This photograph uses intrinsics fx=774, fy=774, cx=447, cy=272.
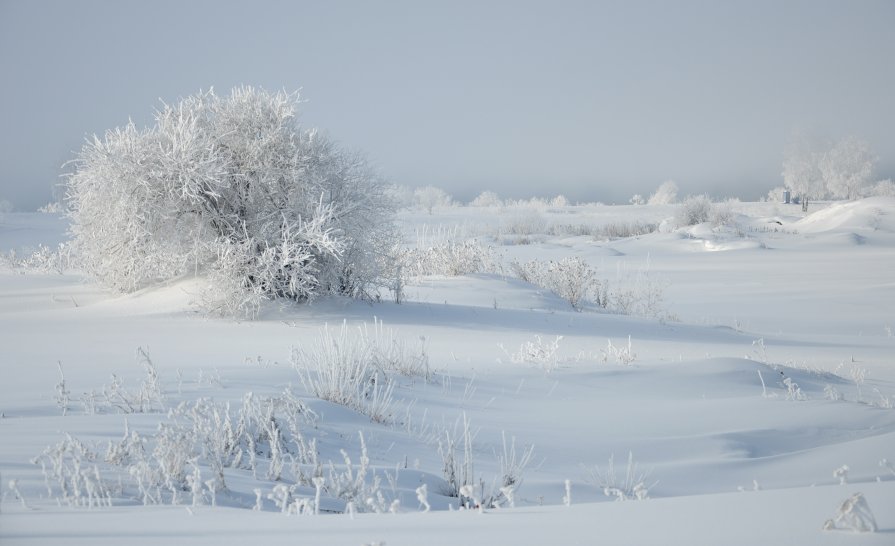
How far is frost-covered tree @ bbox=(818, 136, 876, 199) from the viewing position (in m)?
73.8

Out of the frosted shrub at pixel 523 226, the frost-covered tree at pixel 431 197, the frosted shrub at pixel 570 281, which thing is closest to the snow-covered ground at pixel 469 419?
the frosted shrub at pixel 570 281

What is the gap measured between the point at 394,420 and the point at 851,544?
13.4 ft

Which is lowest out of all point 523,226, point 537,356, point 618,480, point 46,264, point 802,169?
point 618,480

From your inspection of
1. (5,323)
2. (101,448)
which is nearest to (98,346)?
(5,323)

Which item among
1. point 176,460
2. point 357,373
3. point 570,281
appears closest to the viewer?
point 176,460

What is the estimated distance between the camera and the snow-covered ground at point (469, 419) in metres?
2.73

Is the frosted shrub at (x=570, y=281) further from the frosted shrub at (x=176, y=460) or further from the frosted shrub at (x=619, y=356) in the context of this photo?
the frosted shrub at (x=176, y=460)

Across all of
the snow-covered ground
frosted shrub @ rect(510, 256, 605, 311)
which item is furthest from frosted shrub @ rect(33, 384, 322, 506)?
frosted shrub @ rect(510, 256, 605, 311)

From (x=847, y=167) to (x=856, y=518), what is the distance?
8143 cm

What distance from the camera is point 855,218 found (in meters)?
40.7

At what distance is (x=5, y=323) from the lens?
11055 millimetres

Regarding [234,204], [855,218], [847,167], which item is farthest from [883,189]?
[234,204]

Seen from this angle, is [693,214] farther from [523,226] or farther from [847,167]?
[847,167]

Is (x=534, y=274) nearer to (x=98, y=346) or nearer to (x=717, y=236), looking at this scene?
(x=98, y=346)
